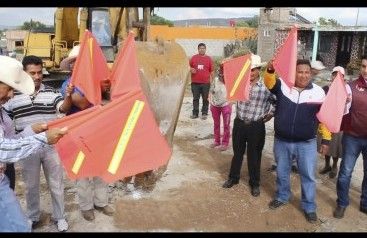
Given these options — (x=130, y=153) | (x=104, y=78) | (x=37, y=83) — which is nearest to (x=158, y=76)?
(x=104, y=78)

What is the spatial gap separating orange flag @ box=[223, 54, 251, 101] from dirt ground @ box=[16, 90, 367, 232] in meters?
1.35

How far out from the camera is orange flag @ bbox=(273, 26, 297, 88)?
4156mm

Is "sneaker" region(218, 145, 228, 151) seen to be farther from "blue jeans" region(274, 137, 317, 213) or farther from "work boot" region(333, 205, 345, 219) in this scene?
"work boot" region(333, 205, 345, 219)

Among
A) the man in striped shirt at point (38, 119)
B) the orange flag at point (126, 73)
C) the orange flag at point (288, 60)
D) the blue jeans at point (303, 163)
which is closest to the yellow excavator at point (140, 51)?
the orange flag at point (126, 73)

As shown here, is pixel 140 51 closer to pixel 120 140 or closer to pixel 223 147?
pixel 120 140

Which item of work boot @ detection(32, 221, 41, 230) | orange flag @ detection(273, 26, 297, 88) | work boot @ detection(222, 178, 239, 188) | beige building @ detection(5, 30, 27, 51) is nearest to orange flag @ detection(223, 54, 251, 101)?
orange flag @ detection(273, 26, 297, 88)

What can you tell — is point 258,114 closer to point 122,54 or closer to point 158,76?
point 158,76

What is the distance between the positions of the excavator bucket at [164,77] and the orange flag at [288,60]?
1172 mm

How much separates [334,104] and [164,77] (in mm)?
1872

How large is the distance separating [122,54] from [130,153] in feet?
3.40

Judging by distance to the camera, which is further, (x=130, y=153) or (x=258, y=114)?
(x=258, y=114)

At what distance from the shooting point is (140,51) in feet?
15.3

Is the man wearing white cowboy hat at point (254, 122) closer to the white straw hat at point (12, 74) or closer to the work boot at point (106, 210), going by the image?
the work boot at point (106, 210)

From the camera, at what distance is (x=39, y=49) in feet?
33.7
